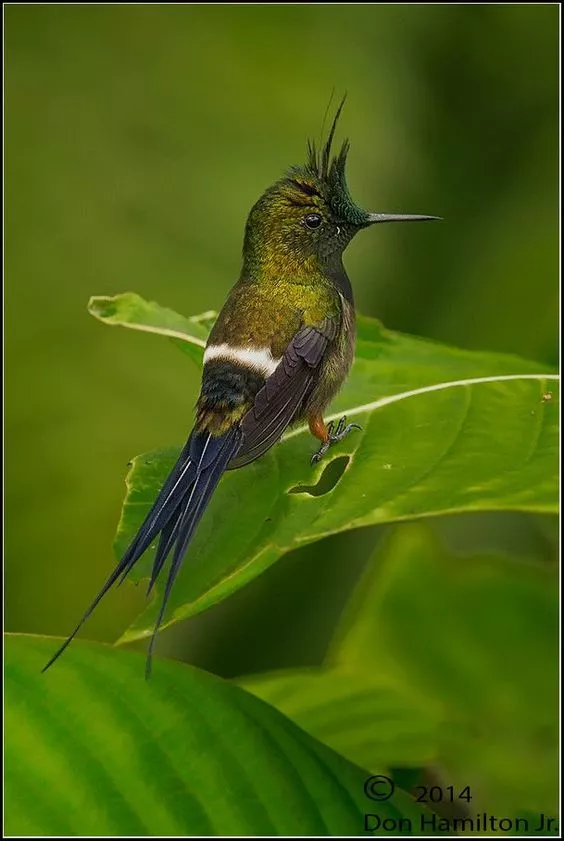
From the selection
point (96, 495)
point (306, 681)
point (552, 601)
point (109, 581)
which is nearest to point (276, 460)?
point (109, 581)

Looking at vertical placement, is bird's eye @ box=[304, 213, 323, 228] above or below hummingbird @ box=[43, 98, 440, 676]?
above

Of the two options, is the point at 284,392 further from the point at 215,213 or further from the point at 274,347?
the point at 215,213

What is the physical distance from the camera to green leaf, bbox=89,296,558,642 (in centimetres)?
107

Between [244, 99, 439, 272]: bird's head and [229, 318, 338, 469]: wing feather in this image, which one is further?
[244, 99, 439, 272]: bird's head

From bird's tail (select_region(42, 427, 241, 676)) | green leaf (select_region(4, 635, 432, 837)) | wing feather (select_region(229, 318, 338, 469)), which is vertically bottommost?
green leaf (select_region(4, 635, 432, 837))

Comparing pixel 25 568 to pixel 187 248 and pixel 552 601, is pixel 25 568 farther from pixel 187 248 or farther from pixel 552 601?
pixel 552 601

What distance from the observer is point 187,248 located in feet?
7.53

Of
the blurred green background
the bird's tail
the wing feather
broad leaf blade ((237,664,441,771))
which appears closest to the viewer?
the bird's tail

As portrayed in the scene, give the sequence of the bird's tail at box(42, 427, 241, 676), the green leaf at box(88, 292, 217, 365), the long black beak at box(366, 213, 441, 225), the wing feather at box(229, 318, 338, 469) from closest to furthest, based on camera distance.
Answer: the bird's tail at box(42, 427, 241, 676) → the wing feather at box(229, 318, 338, 469) → the long black beak at box(366, 213, 441, 225) → the green leaf at box(88, 292, 217, 365)

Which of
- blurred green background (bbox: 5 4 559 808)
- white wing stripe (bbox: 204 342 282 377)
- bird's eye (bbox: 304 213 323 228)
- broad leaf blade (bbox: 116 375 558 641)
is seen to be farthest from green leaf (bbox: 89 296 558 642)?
blurred green background (bbox: 5 4 559 808)

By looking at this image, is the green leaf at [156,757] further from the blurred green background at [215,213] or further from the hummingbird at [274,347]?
the blurred green background at [215,213]

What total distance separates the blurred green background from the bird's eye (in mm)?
369

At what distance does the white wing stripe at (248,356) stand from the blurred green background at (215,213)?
60 centimetres

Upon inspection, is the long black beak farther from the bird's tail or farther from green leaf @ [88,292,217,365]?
the bird's tail
